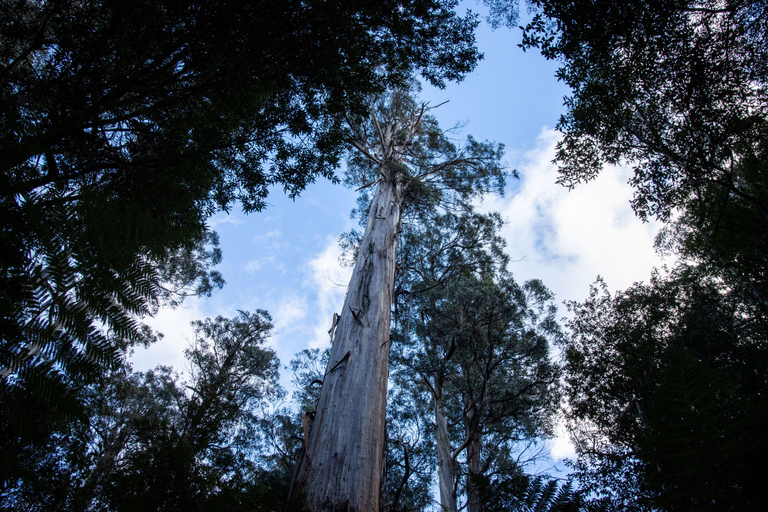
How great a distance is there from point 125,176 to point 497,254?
10.5 metres

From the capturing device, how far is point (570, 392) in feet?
23.1

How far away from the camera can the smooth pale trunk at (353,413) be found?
2.09 meters

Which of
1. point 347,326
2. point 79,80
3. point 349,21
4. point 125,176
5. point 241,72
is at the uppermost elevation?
point 349,21

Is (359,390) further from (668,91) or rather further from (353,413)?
(668,91)

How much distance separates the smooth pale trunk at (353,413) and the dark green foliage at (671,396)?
1395 mm

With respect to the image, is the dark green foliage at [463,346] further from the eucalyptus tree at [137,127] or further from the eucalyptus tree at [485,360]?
the eucalyptus tree at [137,127]

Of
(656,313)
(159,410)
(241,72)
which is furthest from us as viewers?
(159,410)

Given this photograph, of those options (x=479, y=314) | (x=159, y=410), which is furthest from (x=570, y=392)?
(x=159, y=410)

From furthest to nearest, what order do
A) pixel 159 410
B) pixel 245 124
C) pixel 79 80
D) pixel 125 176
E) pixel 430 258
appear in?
pixel 159 410, pixel 430 258, pixel 245 124, pixel 125 176, pixel 79 80

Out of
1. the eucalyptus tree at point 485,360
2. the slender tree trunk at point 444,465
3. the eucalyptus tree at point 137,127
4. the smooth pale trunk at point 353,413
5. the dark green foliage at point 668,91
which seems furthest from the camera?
the eucalyptus tree at point 485,360

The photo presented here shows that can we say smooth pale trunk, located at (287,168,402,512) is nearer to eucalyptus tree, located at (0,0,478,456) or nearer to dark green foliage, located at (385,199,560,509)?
eucalyptus tree, located at (0,0,478,456)

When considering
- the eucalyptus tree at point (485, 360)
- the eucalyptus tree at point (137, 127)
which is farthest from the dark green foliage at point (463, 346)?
the eucalyptus tree at point (137, 127)

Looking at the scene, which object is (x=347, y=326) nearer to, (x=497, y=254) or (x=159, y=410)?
(x=497, y=254)

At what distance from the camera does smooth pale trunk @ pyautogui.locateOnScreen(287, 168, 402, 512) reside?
82.4 inches
